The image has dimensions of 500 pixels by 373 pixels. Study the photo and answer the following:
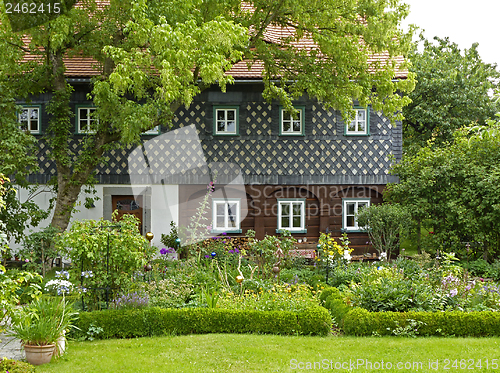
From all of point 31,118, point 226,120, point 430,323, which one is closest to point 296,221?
point 226,120

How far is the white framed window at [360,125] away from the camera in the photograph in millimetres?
14579

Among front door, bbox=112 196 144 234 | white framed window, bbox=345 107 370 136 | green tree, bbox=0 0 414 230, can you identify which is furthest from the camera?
white framed window, bbox=345 107 370 136

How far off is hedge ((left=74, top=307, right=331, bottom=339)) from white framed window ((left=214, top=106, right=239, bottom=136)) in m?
8.23

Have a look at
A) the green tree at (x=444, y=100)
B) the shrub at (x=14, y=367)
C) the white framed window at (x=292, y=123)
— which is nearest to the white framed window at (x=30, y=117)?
the white framed window at (x=292, y=123)

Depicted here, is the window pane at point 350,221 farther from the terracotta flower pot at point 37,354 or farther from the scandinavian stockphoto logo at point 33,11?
the terracotta flower pot at point 37,354

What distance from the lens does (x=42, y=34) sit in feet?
34.8

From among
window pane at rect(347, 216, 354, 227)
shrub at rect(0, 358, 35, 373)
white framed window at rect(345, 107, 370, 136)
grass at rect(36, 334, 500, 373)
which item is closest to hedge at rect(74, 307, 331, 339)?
grass at rect(36, 334, 500, 373)

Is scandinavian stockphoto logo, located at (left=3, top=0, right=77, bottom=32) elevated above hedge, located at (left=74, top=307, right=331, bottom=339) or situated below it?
above

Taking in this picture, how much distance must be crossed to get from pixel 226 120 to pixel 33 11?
614 centimetres

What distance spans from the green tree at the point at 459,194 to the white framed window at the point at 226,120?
213 inches

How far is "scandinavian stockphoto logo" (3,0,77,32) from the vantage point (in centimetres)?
1048

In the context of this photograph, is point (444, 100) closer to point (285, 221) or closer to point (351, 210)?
point (351, 210)

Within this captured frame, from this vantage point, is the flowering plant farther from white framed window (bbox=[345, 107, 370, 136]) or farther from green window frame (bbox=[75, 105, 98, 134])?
white framed window (bbox=[345, 107, 370, 136])

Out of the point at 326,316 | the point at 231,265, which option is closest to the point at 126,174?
the point at 231,265
